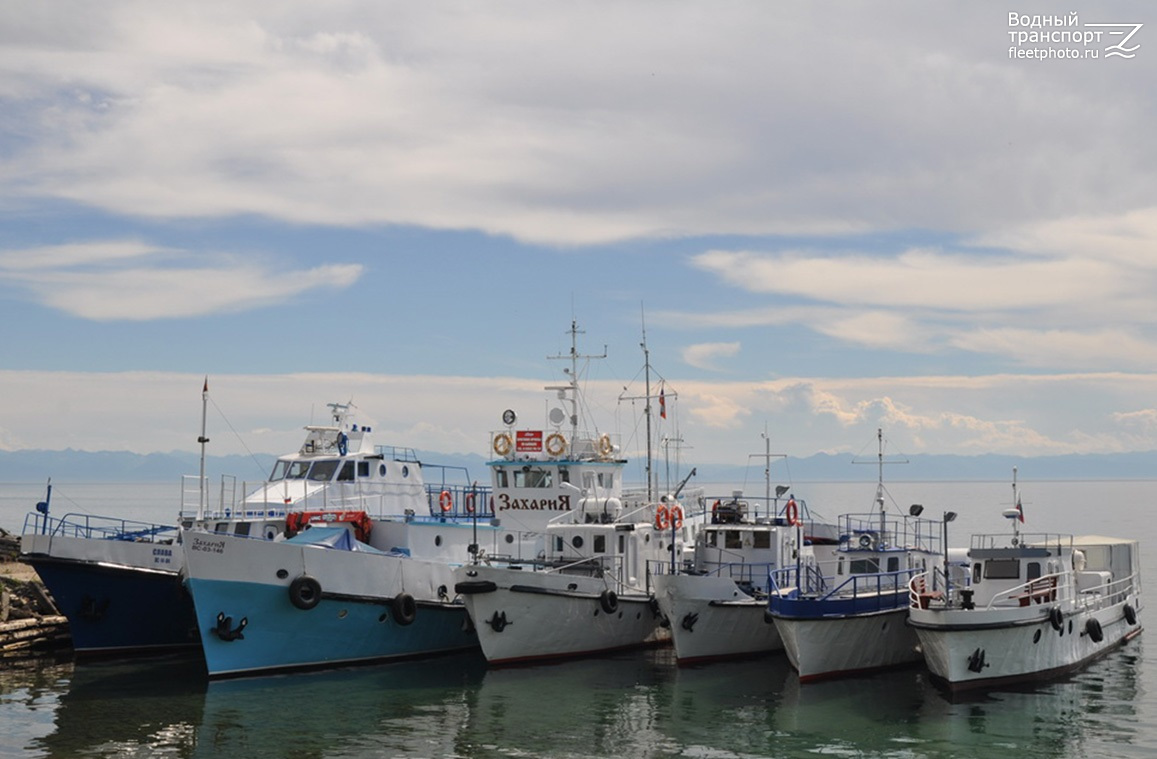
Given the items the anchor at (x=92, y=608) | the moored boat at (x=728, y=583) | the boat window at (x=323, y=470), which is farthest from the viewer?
the boat window at (x=323, y=470)

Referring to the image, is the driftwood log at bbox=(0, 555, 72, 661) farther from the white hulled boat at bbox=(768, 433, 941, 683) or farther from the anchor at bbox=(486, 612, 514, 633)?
the white hulled boat at bbox=(768, 433, 941, 683)

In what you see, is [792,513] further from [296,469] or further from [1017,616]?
[296,469]

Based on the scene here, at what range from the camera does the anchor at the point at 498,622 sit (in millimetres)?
31328

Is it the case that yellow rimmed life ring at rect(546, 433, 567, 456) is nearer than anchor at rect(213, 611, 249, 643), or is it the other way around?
anchor at rect(213, 611, 249, 643)

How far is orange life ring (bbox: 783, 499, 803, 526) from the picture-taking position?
3475 centimetres

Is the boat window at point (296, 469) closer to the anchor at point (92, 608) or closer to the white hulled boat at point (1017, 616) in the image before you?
the anchor at point (92, 608)

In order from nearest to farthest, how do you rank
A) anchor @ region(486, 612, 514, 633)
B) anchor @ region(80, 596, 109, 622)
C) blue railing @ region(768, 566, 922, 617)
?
blue railing @ region(768, 566, 922, 617) → anchor @ region(486, 612, 514, 633) → anchor @ region(80, 596, 109, 622)

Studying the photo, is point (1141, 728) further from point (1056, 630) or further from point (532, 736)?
point (532, 736)

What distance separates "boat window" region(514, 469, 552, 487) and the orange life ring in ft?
27.8

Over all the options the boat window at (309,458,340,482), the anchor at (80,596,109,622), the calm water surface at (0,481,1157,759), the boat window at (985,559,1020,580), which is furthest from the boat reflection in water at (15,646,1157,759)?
the boat window at (309,458,340,482)

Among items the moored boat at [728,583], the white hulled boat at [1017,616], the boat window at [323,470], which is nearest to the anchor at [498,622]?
the moored boat at [728,583]

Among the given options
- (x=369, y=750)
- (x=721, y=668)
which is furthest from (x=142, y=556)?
(x=721, y=668)

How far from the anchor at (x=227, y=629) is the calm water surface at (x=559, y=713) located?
1.13m

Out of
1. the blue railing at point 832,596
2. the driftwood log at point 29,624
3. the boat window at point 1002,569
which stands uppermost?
the boat window at point 1002,569
